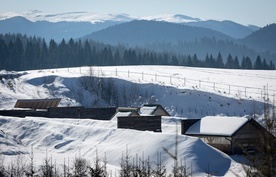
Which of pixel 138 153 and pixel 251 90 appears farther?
pixel 251 90

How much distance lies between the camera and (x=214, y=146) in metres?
35.5

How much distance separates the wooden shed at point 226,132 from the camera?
115 feet

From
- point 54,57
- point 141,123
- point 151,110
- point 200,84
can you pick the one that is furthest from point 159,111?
point 54,57

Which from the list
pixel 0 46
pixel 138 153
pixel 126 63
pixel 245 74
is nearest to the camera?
pixel 138 153

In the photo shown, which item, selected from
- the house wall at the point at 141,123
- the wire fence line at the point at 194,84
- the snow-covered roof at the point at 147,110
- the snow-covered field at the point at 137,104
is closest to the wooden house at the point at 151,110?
the snow-covered roof at the point at 147,110

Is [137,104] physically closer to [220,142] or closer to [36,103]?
[36,103]

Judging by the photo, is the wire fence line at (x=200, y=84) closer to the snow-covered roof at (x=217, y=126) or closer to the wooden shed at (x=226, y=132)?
the snow-covered roof at (x=217, y=126)

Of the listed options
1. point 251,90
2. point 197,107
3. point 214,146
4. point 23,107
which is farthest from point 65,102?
point 214,146

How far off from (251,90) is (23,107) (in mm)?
29994

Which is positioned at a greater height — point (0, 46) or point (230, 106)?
point (0, 46)

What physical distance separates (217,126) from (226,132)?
4.95 feet

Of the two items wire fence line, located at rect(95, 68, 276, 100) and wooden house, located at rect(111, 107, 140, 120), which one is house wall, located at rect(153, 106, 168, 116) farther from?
wire fence line, located at rect(95, 68, 276, 100)

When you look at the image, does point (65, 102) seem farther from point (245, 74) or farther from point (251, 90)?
point (245, 74)

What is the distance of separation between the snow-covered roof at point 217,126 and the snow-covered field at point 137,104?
203 cm
